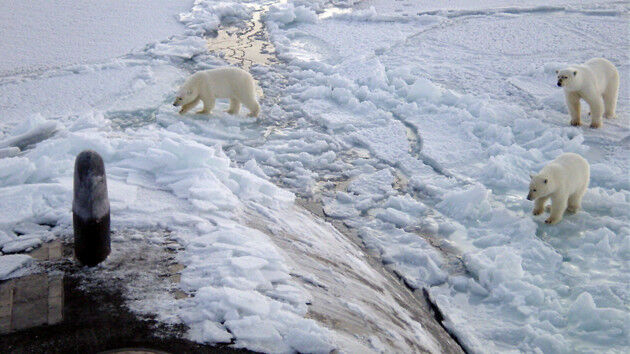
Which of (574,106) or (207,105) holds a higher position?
(574,106)

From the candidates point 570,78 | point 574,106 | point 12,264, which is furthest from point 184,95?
point 574,106

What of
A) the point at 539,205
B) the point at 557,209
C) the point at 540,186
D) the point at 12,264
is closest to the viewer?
the point at 12,264

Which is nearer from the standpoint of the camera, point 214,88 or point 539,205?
point 539,205

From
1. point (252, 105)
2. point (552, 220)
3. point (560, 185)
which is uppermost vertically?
point (560, 185)

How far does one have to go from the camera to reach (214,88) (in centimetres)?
681

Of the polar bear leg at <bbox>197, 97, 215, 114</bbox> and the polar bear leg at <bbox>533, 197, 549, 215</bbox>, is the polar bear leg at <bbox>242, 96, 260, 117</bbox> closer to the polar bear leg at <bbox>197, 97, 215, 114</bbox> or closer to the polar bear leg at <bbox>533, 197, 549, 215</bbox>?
the polar bear leg at <bbox>197, 97, 215, 114</bbox>

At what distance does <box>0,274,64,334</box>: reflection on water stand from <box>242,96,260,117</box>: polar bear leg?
4.04 m

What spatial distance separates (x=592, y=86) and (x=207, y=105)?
435 cm

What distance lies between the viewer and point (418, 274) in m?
4.67

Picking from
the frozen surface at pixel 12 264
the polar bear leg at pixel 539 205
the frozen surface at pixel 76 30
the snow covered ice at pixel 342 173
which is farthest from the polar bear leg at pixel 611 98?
the frozen surface at pixel 12 264

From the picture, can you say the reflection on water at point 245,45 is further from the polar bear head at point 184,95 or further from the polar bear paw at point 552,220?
the polar bear paw at point 552,220

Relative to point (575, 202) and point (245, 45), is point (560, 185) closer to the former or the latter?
point (575, 202)

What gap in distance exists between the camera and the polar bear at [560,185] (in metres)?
5.05

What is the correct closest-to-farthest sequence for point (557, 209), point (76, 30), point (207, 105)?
point (557, 209) → point (207, 105) → point (76, 30)
